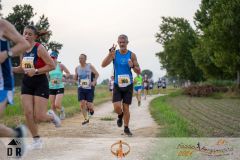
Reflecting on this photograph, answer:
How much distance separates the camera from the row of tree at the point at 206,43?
1233 inches

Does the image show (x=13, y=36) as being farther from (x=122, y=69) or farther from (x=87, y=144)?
(x=122, y=69)

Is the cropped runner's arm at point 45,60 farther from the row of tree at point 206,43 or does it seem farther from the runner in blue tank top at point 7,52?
the row of tree at point 206,43

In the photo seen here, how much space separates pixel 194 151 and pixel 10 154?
2908 mm

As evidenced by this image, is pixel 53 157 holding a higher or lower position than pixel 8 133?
lower

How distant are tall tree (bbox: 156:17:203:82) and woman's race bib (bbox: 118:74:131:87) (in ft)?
139

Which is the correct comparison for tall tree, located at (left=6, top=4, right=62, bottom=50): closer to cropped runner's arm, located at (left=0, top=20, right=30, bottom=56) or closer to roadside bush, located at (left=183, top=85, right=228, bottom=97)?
roadside bush, located at (left=183, top=85, right=228, bottom=97)

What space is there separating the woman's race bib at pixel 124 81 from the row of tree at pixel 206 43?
22823 mm

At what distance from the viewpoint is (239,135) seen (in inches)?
376

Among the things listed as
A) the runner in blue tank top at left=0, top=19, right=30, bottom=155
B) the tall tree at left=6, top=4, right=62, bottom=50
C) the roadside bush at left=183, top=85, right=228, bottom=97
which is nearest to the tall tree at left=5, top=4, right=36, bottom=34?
the tall tree at left=6, top=4, right=62, bottom=50

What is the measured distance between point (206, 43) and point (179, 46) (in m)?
16.3

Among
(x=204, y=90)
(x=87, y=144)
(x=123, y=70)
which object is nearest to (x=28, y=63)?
(x=87, y=144)

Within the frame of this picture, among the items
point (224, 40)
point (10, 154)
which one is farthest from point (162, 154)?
point (224, 40)

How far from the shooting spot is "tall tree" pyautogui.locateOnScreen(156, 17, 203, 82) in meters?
51.5

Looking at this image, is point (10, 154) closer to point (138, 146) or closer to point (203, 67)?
point (138, 146)
